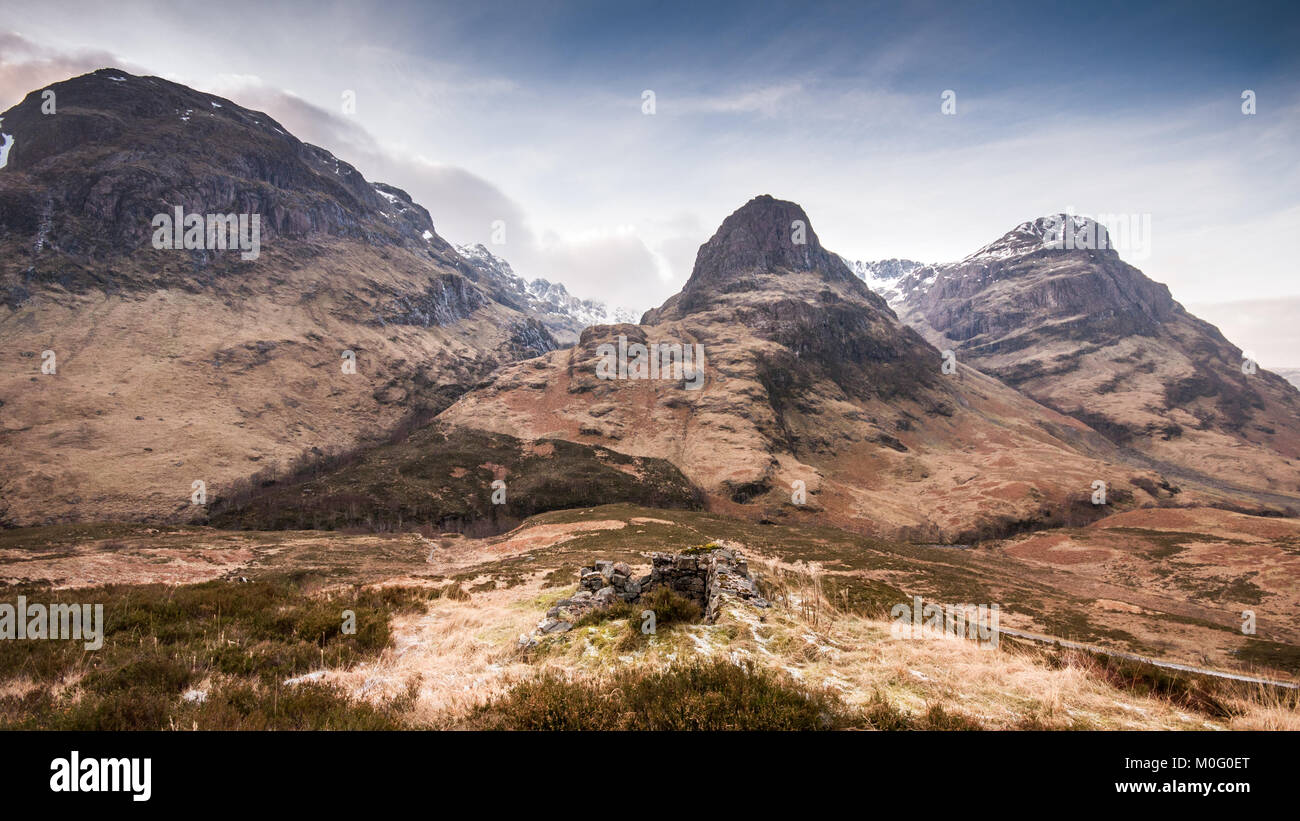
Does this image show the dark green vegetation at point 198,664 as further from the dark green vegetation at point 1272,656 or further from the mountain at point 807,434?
the mountain at point 807,434

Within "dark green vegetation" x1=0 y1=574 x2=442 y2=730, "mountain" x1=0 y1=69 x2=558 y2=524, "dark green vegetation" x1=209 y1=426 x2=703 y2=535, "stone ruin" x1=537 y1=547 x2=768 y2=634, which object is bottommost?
"dark green vegetation" x1=209 y1=426 x2=703 y2=535

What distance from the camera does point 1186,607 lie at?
51.2 metres

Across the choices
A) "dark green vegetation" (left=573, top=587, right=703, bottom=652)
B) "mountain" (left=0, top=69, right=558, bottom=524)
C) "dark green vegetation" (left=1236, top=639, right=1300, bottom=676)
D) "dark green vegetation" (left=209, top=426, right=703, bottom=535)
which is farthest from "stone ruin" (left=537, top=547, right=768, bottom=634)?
"mountain" (left=0, top=69, right=558, bottom=524)

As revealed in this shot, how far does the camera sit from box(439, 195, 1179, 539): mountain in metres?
103

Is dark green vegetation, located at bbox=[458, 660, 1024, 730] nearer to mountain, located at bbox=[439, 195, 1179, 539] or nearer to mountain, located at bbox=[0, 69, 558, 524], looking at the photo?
mountain, located at bbox=[439, 195, 1179, 539]

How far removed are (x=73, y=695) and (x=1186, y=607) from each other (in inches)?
3237

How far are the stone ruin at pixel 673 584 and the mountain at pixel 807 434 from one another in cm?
8263

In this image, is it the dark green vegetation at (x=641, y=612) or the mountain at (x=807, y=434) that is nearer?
the dark green vegetation at (x=641, y=612)

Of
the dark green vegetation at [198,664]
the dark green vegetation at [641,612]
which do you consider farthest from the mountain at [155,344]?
the dark green vegetation at [641,612]

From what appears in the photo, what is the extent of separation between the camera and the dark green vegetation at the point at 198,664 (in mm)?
6617

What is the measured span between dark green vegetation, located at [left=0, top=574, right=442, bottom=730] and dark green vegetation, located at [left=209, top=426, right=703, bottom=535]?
73.8 metres

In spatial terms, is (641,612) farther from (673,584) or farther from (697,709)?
(697,709)
